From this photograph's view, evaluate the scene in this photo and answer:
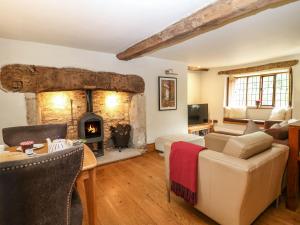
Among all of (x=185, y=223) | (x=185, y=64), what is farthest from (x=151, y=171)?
(x=185, y=64)

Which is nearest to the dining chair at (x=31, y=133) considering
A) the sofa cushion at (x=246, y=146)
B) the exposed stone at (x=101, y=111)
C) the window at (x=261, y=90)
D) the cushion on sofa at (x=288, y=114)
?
the exposed stone at (x=101, y=111)

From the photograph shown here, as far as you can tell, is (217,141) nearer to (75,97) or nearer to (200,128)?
(75,97)

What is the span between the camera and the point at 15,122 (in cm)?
291

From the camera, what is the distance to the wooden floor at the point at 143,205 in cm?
196

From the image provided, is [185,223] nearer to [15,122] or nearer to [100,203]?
[100,203]

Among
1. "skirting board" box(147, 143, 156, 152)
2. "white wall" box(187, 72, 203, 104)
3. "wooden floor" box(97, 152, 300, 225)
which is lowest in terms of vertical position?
"wooden floor" box(97, 152, 300, 225)

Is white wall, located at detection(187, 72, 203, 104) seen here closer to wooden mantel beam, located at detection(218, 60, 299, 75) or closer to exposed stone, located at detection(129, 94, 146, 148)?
wooden mantel beam, located at detection(218, 60, 299, 75)

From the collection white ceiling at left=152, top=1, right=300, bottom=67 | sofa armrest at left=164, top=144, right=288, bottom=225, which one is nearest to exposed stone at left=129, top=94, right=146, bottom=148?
white ceiling at left=152, top=1, right=300, bottom=67

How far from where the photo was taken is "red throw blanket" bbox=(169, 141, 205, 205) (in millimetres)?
1825

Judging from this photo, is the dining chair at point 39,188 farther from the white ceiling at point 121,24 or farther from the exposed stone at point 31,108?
the exposed stone at point 31,108

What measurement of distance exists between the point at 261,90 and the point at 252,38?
9.46 feet

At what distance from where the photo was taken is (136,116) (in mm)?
4211

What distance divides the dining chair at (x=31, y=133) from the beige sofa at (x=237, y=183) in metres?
1.74

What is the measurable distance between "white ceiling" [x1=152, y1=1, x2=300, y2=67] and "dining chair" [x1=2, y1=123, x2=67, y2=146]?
257 cm
